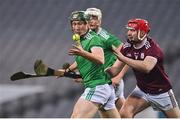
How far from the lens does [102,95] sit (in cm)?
625

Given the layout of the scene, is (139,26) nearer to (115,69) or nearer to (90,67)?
(115,69)

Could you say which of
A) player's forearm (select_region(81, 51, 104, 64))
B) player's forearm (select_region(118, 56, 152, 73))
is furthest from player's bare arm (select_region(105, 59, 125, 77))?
player's forearm (select_region(81, 51, 104, 64))

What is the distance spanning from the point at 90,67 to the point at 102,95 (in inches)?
11.7

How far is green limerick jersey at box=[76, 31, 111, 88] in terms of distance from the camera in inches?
240

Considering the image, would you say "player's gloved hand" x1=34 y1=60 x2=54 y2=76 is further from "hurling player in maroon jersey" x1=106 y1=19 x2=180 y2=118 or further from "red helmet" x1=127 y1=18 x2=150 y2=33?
"red helmet" x1=127 y1=18 x2=150 y2=33

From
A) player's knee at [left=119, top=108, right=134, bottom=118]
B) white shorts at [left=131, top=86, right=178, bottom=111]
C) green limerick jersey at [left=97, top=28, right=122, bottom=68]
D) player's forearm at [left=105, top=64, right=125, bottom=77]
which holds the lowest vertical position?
player's knee at [left=119, top=108, right=134, bottom=118]

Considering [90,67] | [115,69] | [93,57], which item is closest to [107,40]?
[115,69]

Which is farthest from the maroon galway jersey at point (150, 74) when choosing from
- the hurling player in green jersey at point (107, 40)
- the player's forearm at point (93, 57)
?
the player's forearm at point (93, 57)

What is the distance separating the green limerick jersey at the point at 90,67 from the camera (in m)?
6.09

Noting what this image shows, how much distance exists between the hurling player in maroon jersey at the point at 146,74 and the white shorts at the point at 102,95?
14.2 inches

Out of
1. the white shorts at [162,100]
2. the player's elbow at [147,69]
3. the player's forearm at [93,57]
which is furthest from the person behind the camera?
the white shorts at [162,100]

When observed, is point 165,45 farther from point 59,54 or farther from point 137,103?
point 137,103

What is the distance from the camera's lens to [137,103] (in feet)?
22.5

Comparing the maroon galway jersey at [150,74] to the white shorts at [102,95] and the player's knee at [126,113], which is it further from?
the white shorts at [102,95]
